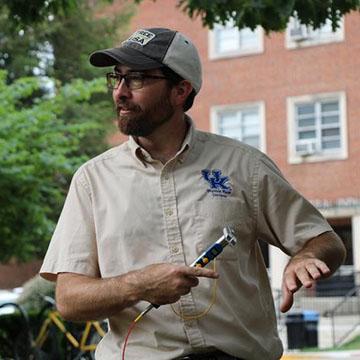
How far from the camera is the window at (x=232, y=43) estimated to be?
32.6 metres

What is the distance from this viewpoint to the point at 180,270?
9.50 feet

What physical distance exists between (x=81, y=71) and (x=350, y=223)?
9.11 meters

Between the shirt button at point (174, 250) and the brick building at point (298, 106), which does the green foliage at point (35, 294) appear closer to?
the shirt button at point (174, 250)

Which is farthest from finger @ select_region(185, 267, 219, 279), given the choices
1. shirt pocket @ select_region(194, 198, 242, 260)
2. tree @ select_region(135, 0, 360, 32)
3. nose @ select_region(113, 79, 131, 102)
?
tree @ select_region(135, 0, 360, 32)

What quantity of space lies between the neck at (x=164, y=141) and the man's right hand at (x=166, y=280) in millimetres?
525

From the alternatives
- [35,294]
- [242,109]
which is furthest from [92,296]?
[242,109]

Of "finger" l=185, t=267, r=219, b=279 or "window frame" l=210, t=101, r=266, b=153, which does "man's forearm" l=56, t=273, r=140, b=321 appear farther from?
"window frame" l=210, t=101, r=266, b=153

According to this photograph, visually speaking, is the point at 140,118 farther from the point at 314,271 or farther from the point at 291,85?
the point at 291,85

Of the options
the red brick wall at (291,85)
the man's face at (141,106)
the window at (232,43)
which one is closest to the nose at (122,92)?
the man's face at (141,106)

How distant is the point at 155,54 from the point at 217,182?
449 mm

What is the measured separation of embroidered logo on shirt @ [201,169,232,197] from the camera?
3.30 meters

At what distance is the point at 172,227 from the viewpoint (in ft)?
10.6

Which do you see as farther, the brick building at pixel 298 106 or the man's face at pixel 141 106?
the brick building at pixel 298 106

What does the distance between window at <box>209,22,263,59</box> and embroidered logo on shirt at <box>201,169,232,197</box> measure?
96.1 ft
